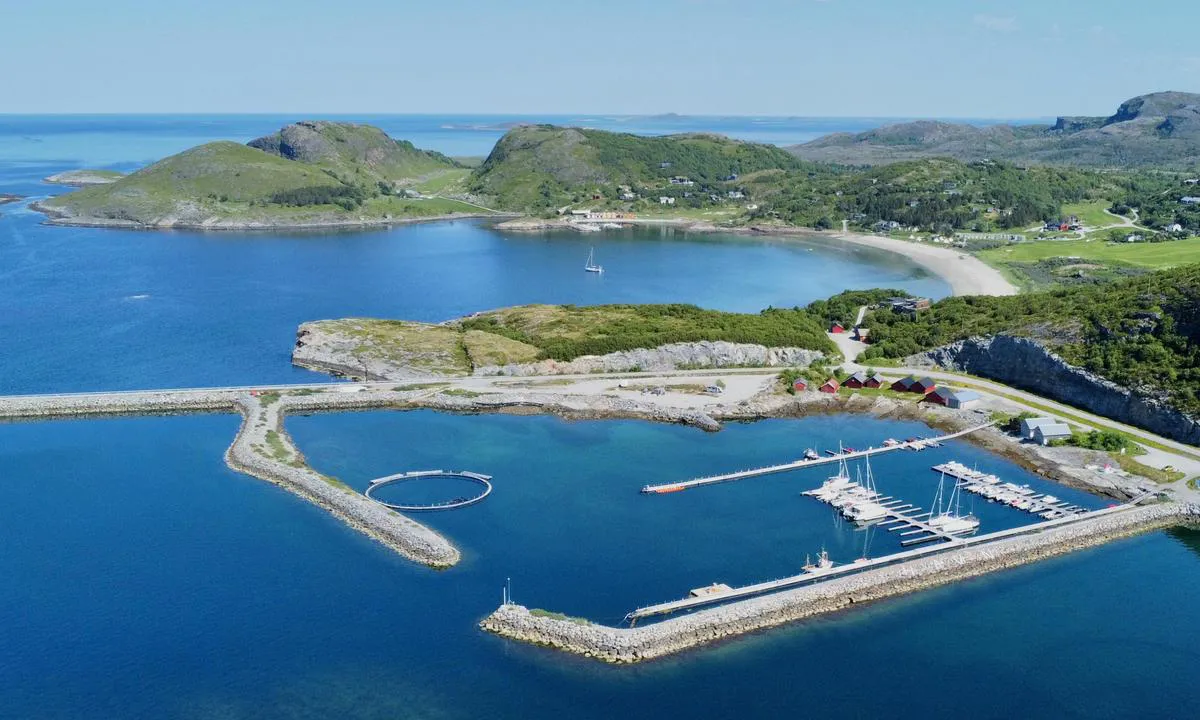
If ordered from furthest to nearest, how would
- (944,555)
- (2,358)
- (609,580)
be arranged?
(2,358) → (944,555) → (609,580)

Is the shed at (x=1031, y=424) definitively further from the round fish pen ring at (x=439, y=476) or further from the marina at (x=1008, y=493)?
the round fish pen ring at (x=439, y=476)

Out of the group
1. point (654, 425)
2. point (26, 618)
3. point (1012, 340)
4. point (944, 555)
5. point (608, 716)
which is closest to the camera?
point (608, 716)

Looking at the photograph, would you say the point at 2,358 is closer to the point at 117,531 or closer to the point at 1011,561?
the point at 117,531

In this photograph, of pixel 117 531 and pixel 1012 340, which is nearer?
pixel 117 531

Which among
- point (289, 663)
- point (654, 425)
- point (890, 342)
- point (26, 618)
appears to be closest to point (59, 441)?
point (26, 618)

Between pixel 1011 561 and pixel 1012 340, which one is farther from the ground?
pixel 1012 340

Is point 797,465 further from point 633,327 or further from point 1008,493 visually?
point 633,327
